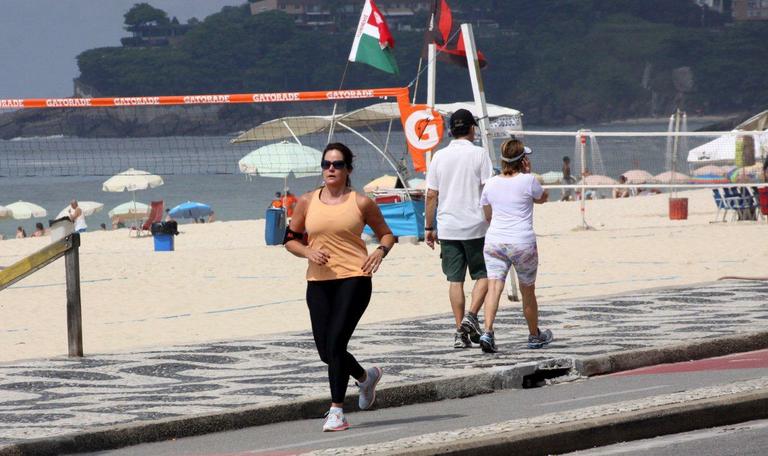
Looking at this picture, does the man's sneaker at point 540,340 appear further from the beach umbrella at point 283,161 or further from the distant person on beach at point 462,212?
the beach umbrella at point 283,161

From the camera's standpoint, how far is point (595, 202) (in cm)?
3856

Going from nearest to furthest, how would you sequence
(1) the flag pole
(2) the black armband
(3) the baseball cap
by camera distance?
(2) the black armband
(3) the baseball cap
(1) the flag pole

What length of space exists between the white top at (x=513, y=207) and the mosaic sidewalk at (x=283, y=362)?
79 cm

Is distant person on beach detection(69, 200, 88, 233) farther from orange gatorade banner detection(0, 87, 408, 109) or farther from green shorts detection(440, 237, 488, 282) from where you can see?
green shorts detection(440, 237, 488, 282)

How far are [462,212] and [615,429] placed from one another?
3.40 metres

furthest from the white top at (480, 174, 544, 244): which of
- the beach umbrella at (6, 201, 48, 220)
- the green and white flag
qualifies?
the beach umbrella at (6, 201, 48, 220)

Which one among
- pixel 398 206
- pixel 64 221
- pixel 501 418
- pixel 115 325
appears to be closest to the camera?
pixel 501 418

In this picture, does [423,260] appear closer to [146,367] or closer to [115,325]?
[115,325]

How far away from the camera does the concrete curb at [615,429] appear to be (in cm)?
685

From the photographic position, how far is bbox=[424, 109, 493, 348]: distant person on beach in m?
10.5

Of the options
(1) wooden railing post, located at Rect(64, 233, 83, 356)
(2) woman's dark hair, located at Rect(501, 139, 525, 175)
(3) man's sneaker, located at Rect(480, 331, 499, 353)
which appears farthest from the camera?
(1) wooden railing post, located at Rect(64, 233, 83, 356)

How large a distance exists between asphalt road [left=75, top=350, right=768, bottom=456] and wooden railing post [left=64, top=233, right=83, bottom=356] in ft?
9.54

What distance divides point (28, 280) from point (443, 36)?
666cm

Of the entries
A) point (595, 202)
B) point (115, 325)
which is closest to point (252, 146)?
point (595, 202)
